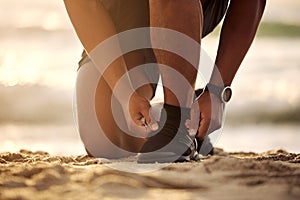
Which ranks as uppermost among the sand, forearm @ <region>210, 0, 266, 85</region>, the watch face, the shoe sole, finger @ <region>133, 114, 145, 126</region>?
forearm @ <region>210, 0, 266, 85</region>

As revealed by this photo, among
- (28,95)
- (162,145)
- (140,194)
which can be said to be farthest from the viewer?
(28,95)

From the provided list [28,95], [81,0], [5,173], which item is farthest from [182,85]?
[28,95]

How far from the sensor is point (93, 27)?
1906mm

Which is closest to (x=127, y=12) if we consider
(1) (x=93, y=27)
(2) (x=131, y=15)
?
(2) (x=131, y=15)

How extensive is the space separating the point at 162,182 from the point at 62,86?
3.28m

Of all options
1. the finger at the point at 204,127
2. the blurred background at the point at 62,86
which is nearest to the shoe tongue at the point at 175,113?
the finger at the point at 204,127

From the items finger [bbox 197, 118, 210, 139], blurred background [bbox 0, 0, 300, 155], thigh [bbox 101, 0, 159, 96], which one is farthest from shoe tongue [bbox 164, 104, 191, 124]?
blurred background [bbox 0, 0, 300, 155]

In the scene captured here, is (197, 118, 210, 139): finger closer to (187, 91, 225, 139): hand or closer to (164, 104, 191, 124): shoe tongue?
(187, 91, 225, 139): hand

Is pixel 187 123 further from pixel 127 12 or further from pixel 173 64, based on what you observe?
pixel 127 12

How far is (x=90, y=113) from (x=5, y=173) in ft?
2.43

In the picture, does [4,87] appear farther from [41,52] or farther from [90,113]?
[90,113]

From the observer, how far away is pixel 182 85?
178 centimetres

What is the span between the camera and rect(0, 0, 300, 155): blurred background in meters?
3.91

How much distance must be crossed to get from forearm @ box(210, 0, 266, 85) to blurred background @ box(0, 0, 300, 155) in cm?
151
